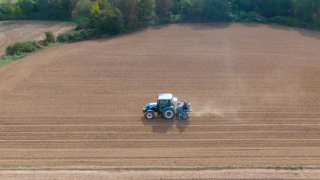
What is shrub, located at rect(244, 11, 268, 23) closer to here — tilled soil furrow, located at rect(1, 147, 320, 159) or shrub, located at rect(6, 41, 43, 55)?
tilled soil furrow, located at rect(1, 147, 320, 159)

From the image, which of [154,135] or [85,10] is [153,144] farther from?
[85,10]

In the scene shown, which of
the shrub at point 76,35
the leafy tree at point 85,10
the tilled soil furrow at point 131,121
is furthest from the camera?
the leafy tree at point 85,10

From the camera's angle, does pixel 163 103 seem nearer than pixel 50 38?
Yes

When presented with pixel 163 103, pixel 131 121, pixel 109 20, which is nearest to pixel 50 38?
pixel 109 20

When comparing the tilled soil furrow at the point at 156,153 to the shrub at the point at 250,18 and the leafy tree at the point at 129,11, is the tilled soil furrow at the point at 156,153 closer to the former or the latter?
the leafy tree at the point at 129,11

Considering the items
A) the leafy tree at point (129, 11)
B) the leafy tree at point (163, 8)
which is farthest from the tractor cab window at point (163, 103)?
the leafy tree at point (163, 8)

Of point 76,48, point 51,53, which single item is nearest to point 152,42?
point 76,48
